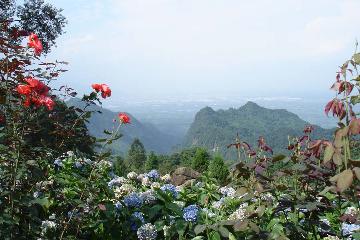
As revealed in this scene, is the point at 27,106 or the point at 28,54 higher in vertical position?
the point at 28,54

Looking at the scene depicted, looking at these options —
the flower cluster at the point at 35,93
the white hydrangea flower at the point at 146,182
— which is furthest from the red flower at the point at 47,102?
the white hydrangea flower at the point at 146,182

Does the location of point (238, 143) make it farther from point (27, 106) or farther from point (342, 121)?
point (27, 106)

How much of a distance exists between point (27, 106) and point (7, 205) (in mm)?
695

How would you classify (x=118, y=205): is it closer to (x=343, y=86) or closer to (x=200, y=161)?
(x=343, y=86)

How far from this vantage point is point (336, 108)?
1.96 metres

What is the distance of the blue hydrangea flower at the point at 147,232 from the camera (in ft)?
11.4

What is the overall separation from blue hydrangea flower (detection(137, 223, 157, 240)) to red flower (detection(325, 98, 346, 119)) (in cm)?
197

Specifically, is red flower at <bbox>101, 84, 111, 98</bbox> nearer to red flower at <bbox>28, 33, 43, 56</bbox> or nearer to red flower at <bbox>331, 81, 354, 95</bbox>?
red flower at <bbox>28, 33, 43, 56</bbox>

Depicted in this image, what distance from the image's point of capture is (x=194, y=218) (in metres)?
3.48

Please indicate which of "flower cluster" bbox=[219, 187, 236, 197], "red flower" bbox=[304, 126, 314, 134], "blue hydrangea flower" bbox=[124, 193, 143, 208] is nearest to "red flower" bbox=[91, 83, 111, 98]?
"blue hydrangea flower" bbox=[124, 193, 143, 208]

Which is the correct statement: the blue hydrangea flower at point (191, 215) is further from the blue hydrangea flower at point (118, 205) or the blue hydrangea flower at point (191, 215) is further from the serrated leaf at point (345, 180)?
the serrated leaf at point (345, 180)

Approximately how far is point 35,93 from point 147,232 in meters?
1.47

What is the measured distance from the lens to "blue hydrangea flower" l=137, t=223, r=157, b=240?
346 cm

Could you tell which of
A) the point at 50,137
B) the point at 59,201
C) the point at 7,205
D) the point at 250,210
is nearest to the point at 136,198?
the point at 59,201
